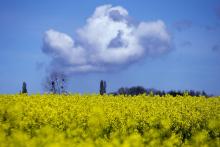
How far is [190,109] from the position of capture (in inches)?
645

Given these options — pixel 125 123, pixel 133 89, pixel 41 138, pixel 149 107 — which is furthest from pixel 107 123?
pixel 133 89

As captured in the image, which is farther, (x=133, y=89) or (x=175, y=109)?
(x=133, y=89)

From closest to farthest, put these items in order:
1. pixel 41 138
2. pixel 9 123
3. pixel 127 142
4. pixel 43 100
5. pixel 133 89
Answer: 1. pixel 127 142
2. pixel 41 138
3. pixel 9 123
4. pixel 43 100
5. pixel 133 89

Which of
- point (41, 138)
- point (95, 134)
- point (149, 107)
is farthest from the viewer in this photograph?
point (149, 107)

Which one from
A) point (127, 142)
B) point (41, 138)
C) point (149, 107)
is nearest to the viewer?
point (127, 142)

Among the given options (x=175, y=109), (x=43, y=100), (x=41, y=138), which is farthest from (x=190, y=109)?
(x=41, y=138)

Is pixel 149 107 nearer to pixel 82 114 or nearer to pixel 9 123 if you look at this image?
pixel 82 114

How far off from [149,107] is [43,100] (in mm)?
3611

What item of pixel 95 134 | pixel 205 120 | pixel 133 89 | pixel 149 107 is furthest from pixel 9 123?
pixel 133 89

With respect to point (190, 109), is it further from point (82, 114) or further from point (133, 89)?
point (133, 89)

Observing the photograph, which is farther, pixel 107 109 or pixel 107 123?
pixel 107 109

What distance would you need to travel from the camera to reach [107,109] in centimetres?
1532

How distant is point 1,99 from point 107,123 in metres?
5.40

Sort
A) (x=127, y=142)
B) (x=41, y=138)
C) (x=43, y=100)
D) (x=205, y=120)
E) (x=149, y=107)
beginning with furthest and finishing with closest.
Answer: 1. (x=43, y=100)
2. (x=149, y=107)
3. (x=205, y=120)
4. (x=41, y=138)
5. (x=127, y=142)
